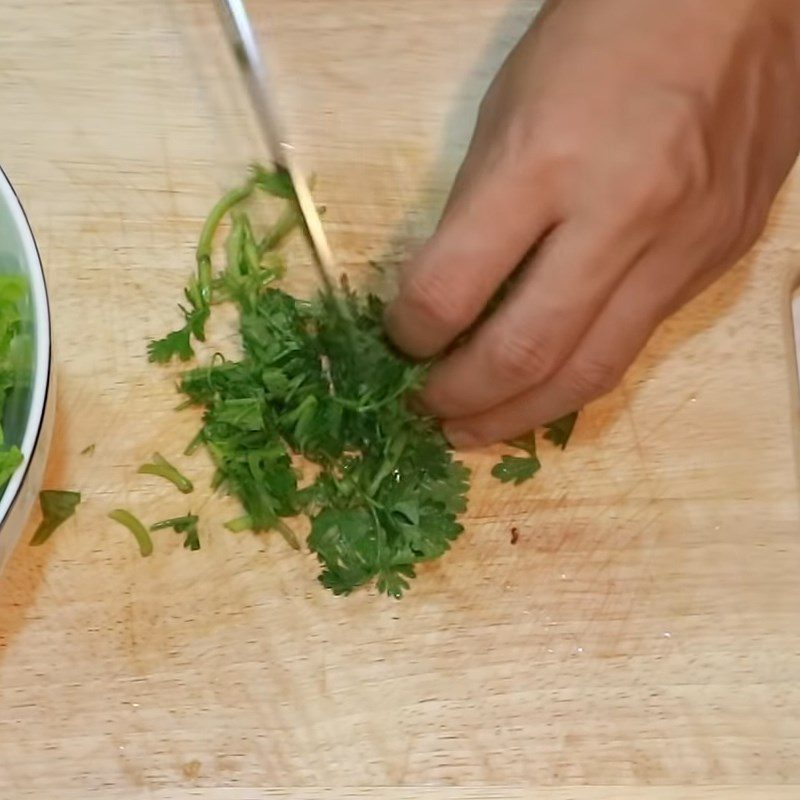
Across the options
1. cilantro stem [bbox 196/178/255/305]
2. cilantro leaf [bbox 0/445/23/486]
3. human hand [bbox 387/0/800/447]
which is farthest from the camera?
cilantro stem [bbox 196/178/255/305]

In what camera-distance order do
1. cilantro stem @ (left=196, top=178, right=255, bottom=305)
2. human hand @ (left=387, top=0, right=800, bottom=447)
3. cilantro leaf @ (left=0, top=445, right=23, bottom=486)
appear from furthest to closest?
cilantro stem @ (left=196, top=178, right=255, bottom=305)
human hand @ (left=387, top=0, right=800, bottom=447)
cilantro leaf @ (left=0, top=445, right=23, bottom=486)

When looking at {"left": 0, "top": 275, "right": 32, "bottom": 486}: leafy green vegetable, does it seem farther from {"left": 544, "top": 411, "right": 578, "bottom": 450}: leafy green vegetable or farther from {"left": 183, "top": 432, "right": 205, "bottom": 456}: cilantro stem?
{"left": 544, "top": 411, "right": 578, "bottom": 450}: leafy green vegetable

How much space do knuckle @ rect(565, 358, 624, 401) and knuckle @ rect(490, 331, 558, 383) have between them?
0.09ft

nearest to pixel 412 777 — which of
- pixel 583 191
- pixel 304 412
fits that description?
pixel 304 412

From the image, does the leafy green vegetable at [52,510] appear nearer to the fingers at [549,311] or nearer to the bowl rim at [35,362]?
the bowl rim at [35,362]

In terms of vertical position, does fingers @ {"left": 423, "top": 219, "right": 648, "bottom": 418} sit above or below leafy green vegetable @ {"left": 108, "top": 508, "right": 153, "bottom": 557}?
above

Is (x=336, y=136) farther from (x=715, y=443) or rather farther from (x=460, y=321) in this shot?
(x=715, y=443)

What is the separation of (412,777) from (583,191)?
45 cm

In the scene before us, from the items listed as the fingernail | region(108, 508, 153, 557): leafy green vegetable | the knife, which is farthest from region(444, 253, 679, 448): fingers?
region(108, 508, 153, 557): leafy green vegetable

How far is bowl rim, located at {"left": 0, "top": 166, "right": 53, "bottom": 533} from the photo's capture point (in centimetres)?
78

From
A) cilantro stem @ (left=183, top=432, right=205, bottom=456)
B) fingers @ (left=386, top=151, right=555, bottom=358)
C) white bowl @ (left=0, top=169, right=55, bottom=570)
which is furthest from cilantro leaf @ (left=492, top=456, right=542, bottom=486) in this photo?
white bowl @ (left=0, top=169, right=55, bottom=570)

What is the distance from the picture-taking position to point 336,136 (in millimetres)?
1049

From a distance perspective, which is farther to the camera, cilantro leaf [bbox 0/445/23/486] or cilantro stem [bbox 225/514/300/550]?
cilantro stem [bbox 225/514/300/550]

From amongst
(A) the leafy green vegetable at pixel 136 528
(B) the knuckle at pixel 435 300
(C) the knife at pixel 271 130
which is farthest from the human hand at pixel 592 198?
(A) the leafy green vegetable at pixel 136 528
